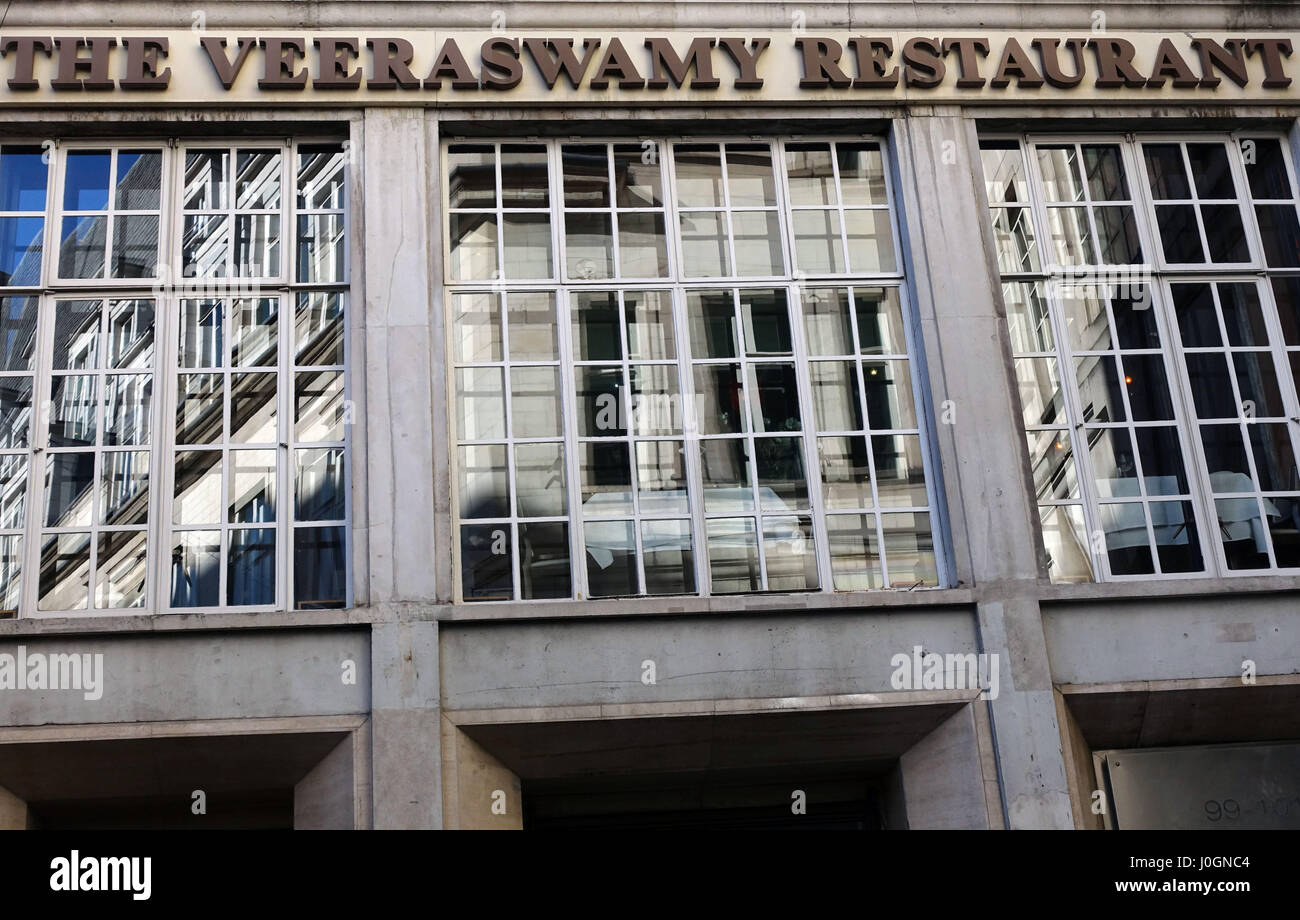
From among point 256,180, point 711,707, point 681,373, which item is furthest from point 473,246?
point 711,707

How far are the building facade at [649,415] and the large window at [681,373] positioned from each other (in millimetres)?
35

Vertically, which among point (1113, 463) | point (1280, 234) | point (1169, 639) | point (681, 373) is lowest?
point (1169, 639)

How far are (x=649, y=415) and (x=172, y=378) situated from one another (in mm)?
3462

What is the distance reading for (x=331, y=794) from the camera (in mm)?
10305

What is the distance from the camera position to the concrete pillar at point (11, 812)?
10.4m

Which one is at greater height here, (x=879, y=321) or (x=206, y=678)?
(x=879, y=321)

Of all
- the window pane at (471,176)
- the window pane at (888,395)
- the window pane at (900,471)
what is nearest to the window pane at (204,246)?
the window pane at (471,176)

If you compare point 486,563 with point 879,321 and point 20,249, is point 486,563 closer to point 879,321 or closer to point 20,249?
point 879,321

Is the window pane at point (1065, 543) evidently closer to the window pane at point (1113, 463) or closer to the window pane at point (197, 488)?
the window pane at point (1113, 463)

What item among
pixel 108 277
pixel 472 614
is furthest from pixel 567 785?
pixel 108 277

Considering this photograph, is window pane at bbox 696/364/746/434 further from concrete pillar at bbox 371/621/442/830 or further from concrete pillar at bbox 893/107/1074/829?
concrete pillar at bbox 371/621/442/830

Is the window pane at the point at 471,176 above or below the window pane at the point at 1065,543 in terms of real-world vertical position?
above

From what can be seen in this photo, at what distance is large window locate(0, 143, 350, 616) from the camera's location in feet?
35.2
